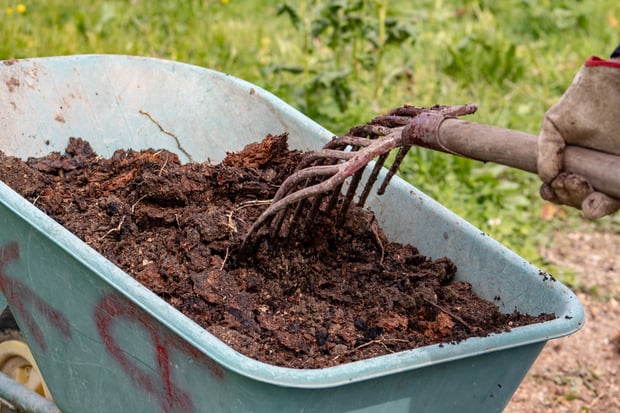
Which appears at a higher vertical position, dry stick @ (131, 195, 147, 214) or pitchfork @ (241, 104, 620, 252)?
pitchfork @ (241, 104, 620, 252)

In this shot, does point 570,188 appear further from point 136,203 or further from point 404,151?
point 136,203

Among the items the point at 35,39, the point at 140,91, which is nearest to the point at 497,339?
the point at 140,91

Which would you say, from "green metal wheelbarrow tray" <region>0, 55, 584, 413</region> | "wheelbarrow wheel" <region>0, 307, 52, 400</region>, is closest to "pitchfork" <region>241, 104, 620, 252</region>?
"green metal wheelbarrow tray" <region>0, 55, 584, 413</region>

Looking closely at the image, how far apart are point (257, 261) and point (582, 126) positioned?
37.2 inches

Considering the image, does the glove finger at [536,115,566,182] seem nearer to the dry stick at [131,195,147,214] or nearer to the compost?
the compost

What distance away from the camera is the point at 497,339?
172cm

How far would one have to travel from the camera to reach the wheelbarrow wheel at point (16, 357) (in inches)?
95.4

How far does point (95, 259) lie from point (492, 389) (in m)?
0.89

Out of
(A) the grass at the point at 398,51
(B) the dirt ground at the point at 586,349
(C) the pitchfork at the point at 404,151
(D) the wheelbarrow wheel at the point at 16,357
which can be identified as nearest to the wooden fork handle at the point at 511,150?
(C) the pitchfork at the point at 404,151

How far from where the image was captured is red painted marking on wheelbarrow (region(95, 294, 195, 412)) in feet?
5.73

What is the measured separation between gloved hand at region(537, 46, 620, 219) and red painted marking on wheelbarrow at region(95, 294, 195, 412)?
81cm

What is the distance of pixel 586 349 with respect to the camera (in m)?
3.25

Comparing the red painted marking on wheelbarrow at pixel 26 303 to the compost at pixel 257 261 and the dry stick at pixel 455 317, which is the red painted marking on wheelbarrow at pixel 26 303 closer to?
the compost at pixel 257 261

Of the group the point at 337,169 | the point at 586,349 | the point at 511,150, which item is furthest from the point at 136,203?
the point at 586,349
